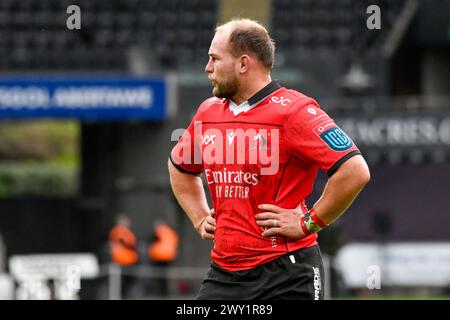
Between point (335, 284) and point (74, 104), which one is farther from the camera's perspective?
point (74, 104)

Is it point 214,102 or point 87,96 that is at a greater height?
point 87,96

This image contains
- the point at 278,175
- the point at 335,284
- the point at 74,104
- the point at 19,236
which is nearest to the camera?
the point at 278,175

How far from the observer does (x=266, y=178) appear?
522 centimetres

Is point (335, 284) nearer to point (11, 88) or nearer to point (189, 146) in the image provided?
point (11, 88)

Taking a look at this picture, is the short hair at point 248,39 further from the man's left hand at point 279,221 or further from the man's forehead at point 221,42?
the man's left hand at point 279,221

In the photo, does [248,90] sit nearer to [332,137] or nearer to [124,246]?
[332,137]

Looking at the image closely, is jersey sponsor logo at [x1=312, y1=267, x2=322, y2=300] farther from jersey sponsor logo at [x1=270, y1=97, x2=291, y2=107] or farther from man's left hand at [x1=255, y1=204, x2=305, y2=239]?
jersey sponsor logo at [x1=270, y1=97, x2=291, y2=107]

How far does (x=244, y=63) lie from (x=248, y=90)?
13 cm

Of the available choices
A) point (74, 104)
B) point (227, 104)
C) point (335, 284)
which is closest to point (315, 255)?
point (227, 104)

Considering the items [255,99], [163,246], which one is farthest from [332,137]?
[163,246]

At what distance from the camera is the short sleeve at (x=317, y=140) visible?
5125 millimetres

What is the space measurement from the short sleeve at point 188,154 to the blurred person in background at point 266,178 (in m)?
0.21

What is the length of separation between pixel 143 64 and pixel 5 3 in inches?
134

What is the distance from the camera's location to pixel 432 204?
2012 cm
